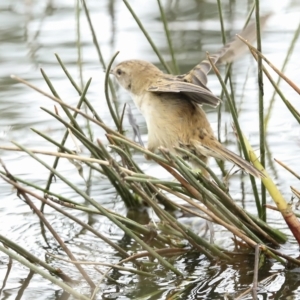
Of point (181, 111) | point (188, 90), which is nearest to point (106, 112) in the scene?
point (181, 111)

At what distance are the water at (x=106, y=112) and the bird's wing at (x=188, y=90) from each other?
0.84 meters

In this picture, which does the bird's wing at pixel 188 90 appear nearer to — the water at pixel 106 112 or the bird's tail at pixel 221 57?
the bird's tail at pixel 221 57

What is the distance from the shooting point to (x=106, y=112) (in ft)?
22.6

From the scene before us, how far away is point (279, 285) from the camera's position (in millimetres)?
4164

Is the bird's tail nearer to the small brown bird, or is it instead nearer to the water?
the small brown bird

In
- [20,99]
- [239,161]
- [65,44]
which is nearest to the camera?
[239,161]

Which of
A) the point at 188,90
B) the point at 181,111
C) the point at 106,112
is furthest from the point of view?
the point at 106,112

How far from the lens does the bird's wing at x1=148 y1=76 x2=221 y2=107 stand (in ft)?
13.7

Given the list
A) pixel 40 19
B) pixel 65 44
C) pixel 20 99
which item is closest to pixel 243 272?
pixel 20 99

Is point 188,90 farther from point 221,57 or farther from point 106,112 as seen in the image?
point 106,112

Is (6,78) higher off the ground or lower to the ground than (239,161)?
higher

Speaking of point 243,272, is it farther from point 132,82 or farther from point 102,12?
point 102,12

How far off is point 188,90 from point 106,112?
274cm

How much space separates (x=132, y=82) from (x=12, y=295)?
5.01 ft
